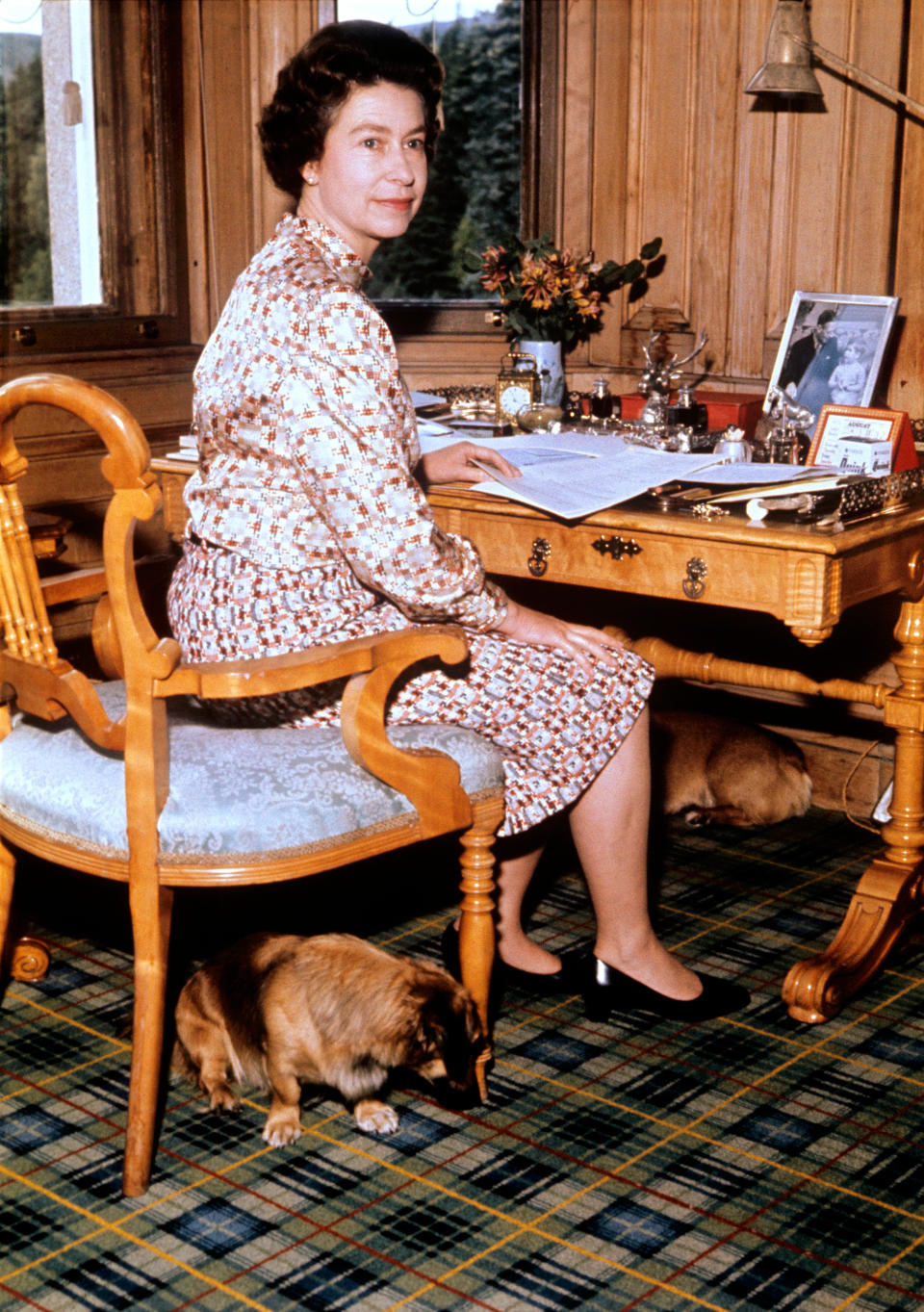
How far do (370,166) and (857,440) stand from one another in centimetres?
92

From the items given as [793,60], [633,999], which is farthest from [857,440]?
[633,999]

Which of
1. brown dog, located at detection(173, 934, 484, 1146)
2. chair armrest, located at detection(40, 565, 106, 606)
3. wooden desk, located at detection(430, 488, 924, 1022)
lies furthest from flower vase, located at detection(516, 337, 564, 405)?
brown dog, located at detection(173, 934, 484, 1146)

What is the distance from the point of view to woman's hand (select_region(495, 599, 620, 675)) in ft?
7.43

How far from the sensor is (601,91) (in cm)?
337

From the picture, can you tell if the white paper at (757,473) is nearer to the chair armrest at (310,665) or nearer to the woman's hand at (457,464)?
the woman's hand at (457,464)

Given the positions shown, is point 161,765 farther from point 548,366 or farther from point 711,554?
point 548,366

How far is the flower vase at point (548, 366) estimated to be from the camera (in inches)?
124

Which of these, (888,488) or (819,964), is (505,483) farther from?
(819,964)

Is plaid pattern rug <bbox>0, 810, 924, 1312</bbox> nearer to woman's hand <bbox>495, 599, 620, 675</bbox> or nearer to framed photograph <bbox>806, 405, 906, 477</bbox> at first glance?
woman's hand <bbox>495, 599, 620, 675</bbox>

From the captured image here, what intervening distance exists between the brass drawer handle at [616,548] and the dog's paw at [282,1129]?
99cm

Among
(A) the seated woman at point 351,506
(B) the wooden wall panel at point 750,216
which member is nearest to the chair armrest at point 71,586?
(A) the seated woman at point 351,506

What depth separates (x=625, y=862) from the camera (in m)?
2.48

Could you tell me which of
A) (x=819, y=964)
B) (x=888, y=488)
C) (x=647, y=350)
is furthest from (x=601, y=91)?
(x=819, y=964)

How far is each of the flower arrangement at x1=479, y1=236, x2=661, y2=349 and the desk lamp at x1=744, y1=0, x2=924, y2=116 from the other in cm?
54
